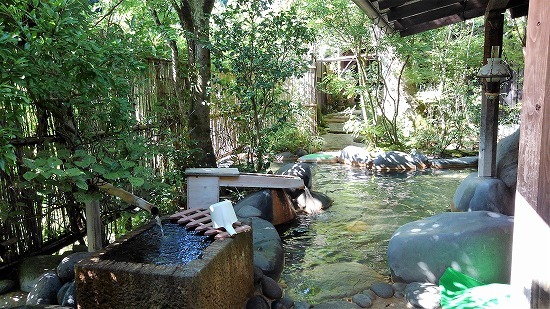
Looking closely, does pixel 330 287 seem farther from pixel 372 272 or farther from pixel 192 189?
pixel 192 189

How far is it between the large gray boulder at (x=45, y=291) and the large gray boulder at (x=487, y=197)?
511cm

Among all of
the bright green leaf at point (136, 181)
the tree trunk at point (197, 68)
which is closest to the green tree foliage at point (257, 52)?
the tree trunk at point (197, 68)

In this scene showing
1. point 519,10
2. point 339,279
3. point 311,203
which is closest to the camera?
point 339,279

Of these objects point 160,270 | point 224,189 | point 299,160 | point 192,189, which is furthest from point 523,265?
point 299,160

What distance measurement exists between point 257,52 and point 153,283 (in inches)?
172

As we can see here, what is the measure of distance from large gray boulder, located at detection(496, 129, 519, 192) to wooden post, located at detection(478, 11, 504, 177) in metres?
0.18

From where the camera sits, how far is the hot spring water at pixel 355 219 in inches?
187

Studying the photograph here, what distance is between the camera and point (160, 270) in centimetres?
278

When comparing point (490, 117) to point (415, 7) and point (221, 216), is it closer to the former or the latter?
point (415, 7)

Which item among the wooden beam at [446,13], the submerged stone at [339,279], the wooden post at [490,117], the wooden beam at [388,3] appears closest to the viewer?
the submerged stone at [339,279]

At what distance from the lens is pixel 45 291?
346 centimetres

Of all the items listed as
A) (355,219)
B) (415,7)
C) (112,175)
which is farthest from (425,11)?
(112,175)

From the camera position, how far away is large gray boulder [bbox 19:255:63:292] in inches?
151

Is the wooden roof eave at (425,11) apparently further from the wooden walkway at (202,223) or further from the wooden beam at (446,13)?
the wooden walkway at (202,223)
